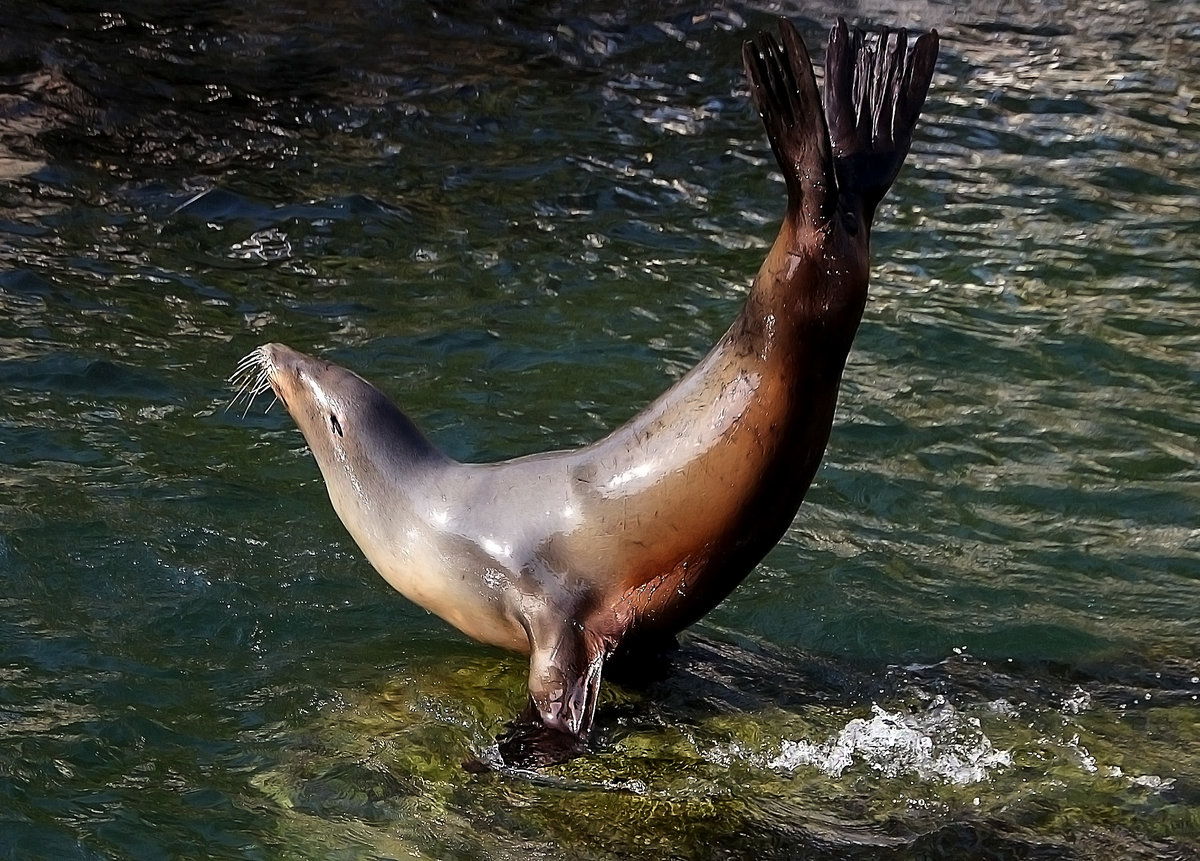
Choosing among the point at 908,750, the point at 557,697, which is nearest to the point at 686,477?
the point at 557,697

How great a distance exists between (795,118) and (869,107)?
26 cm

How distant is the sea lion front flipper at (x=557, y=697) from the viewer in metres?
4.25

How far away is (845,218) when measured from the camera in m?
3.99

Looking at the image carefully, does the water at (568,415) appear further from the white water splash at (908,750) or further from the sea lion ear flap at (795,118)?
the sea lion ear flap at (795,118)

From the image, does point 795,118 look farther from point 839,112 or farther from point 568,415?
point 568,415

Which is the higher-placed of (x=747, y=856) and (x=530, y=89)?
(x=530, y=89)

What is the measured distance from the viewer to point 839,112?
4.08 m

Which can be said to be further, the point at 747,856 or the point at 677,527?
the point at 677,527

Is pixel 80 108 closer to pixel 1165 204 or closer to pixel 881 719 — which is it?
pixel 1165 204

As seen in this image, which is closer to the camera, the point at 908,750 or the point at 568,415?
the point at 908,750

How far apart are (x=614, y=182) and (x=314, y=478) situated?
157 inches

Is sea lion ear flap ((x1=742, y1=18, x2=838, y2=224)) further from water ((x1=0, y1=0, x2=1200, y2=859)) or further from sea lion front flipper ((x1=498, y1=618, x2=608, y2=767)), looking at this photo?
water ((x1=0, y1=0, x2=1200, y2=859))

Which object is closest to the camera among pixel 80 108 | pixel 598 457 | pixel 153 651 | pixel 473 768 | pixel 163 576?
pixel 473 768

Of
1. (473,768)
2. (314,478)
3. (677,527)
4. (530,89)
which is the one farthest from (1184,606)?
(530,89)
